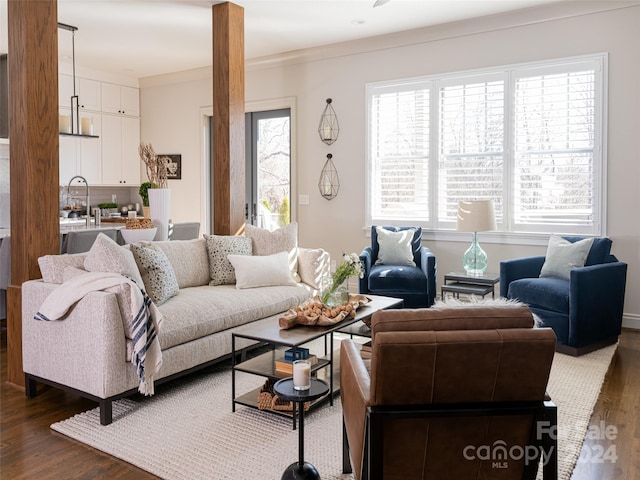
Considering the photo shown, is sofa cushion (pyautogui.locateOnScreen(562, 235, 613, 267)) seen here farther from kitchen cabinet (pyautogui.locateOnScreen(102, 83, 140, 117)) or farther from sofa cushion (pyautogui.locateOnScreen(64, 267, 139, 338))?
kitchen cabinet (pyautogui.locateOnScreen(102, 83, 140, 117))

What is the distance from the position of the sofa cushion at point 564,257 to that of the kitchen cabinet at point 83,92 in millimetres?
6070

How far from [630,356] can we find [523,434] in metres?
2.85

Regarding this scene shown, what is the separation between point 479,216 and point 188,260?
2.57 m

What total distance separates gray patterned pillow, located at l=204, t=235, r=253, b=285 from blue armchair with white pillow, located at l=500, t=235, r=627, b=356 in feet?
7.35

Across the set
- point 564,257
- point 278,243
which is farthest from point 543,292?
point 278,243

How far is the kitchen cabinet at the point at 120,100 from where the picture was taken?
7727 millimetres

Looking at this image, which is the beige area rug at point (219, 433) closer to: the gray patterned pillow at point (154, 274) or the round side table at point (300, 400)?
the round side table at point (300, 400)

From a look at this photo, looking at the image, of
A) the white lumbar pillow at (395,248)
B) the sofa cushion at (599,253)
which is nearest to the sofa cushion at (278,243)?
the white lumbar pillow at (395,248)

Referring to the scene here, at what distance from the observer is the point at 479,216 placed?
196 inches

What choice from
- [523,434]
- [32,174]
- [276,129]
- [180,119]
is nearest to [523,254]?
[276,129]

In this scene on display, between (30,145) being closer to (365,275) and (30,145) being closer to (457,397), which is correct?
(457,397)

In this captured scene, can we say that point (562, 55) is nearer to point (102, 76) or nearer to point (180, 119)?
point (180, 119)

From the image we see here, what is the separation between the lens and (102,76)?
764 cm

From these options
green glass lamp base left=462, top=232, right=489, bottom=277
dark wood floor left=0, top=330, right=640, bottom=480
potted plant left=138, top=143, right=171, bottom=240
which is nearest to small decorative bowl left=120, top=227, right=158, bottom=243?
potted plant left=138, top=143, right=171, bottom=240
